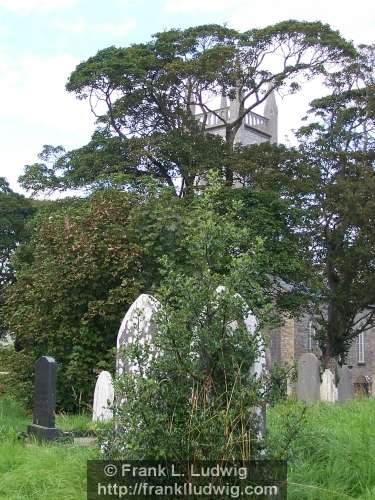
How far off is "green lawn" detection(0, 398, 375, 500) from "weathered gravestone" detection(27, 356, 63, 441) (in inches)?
75.5

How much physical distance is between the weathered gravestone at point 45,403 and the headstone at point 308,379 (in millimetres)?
7288

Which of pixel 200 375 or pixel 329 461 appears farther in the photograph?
pixel 329 461

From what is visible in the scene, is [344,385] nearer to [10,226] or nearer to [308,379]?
[308,379]

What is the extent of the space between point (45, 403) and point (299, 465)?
4.70 m

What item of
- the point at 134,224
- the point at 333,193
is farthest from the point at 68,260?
the point at 333,193

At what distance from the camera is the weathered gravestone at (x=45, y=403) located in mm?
8641

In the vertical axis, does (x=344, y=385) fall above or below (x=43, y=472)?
above

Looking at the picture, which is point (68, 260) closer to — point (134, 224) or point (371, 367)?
point (134, 224)

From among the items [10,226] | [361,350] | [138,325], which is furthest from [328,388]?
[361,350]

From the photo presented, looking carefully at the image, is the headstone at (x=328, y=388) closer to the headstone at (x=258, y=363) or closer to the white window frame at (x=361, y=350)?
the headstone at (x=258, y=363)

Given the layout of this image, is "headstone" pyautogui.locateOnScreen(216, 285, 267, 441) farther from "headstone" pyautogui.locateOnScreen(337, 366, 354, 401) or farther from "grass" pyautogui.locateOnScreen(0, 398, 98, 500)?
"headstone" pyautogui.locateOnScreen(337, 366, 354, 401)

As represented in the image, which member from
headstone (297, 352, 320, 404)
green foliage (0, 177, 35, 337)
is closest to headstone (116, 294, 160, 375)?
headstone (297, 352, 320, 404)

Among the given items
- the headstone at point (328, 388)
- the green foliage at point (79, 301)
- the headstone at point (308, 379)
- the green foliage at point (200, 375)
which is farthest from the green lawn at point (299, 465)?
the headstone at point (328, 388)

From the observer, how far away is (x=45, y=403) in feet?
30.2
